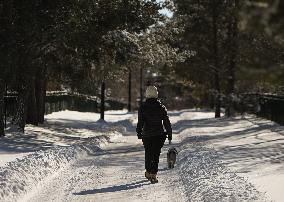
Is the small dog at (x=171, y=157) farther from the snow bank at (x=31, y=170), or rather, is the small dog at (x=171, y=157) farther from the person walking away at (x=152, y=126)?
the snow bank at (x=31, y=170)

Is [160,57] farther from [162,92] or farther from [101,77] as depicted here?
[162,92]

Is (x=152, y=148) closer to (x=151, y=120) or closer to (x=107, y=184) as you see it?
(x=151, y=120)

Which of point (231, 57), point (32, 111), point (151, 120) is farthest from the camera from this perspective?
point (231, 57)

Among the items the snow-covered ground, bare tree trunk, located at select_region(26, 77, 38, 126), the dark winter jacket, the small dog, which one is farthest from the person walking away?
bare tree trunk, located at select_region(26, 77, 38, 126)

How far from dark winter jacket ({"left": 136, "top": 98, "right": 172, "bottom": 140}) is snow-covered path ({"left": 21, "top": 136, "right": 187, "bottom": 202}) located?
982mm

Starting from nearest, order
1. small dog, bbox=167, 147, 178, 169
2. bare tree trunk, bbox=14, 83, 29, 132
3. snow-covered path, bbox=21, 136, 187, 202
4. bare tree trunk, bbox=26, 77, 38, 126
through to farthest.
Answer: snow-covered path, bbox=21, 136, 187, 202 → small dog, bbox=167, 147, 178, 169 → bare tree trunk, bbox=14, 83, 29, 132 → bare tree trunk, bbox=26, 77, 38, 126

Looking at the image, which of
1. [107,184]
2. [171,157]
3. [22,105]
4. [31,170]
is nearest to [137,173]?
[171,157]

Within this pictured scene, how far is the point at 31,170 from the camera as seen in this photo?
12102mm

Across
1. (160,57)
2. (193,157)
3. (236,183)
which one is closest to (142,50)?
(160,57)

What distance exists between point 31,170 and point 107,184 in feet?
5.07

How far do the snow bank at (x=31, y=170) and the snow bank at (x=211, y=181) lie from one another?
2.77 meters

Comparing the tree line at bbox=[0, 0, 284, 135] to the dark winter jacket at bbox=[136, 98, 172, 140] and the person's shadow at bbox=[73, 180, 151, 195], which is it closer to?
the dark winter jacket at bbox=[136, 98, 172, 140]

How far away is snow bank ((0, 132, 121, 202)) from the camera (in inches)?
397

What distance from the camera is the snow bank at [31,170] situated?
10.1 meters
